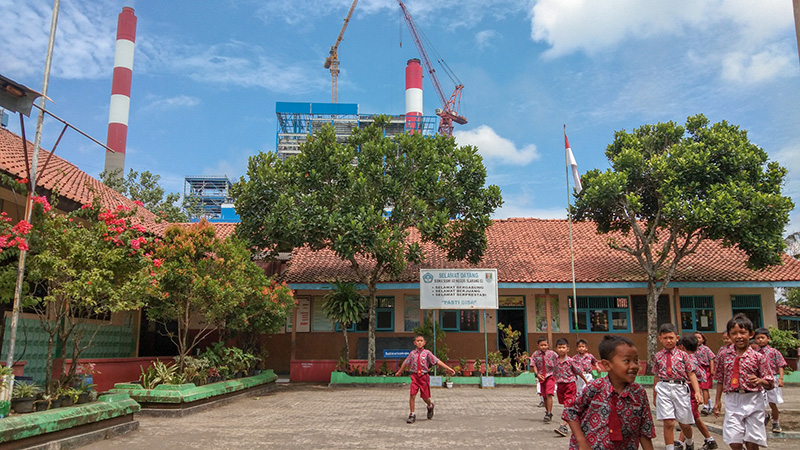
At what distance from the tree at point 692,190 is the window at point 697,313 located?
2.16m

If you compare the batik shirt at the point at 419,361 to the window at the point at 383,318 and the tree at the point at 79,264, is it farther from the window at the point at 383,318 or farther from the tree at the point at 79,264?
the window at the point at 383,318

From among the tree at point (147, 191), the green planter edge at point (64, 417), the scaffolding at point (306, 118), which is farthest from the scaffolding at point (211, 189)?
the green planter edge at point (64, 417)

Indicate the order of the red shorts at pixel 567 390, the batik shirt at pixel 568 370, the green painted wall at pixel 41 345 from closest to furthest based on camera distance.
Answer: the batik shirt at pixel 568 370
the red shorts at pixel 567 390
the green painted wall at pixel 41 345

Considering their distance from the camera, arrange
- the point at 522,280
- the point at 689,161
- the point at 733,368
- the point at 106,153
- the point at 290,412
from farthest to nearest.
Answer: the point at 106,153
the point at 522,280
the point at 689,161
the point at 290,412
the point at 733,368

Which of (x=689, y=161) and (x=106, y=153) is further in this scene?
(x=106, y=153)

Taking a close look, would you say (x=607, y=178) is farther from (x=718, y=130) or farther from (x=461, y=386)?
(x=461, y=386)

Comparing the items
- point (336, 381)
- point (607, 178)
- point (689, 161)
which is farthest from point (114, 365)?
point (689, 161)

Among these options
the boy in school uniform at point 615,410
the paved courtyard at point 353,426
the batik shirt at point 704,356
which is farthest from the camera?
the batik shirt at point 704,356

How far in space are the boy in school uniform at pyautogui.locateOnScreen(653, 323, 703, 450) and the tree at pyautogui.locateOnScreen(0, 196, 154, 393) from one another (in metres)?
7.31

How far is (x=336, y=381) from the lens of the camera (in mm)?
16547

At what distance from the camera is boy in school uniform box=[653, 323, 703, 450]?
22.6ft

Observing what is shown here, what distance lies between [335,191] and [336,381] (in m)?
5.42

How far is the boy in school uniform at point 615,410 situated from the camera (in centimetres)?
387

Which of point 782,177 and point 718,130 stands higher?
point 718,130
